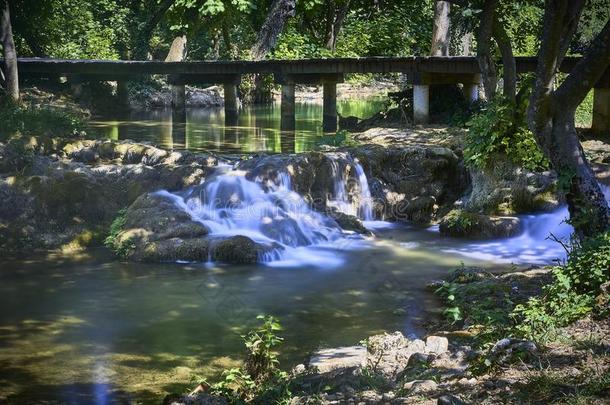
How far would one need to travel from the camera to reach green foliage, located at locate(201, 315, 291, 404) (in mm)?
7148

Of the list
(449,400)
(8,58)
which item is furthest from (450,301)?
(8,58)

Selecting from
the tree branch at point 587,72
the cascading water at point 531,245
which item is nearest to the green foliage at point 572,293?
the tree branch at point 587,72

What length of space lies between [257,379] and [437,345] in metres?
1.82

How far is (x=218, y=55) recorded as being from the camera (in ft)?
145

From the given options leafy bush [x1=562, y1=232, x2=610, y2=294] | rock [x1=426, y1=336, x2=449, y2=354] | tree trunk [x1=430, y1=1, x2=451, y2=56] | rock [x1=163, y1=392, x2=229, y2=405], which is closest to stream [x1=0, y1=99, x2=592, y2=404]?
rock [x1=163, y1=392, x2=229, y2=405]

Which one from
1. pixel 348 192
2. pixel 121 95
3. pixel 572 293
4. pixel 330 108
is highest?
pixel 121 95

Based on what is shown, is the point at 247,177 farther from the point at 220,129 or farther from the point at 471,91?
the point at 220,129

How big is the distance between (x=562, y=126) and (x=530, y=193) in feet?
19.9

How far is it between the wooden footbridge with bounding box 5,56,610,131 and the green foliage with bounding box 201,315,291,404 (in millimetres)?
15463

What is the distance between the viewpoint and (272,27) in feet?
107

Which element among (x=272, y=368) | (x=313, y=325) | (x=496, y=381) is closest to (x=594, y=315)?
(x=496, y=381)

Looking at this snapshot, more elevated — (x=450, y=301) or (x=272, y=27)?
(x=272, y=27)

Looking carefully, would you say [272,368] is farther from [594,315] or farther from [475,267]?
[475,267]

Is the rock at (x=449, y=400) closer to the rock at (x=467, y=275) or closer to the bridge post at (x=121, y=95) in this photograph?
the rock at (x=467, y=275)
